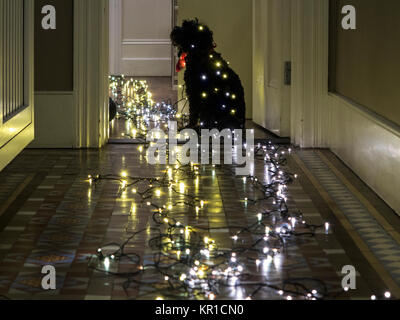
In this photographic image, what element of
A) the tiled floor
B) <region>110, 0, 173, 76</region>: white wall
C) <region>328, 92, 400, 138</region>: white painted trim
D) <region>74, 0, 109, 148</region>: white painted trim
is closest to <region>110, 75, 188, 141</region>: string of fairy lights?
<region>74, 0, 109, 148</region>: white painted trim

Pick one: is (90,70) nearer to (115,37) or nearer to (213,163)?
(213,163)

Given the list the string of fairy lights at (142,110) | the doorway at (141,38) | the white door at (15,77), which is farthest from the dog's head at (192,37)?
the doorway at (141,38)

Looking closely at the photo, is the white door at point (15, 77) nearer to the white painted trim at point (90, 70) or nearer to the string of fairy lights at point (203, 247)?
the string of fairy lights at point (203, 247)

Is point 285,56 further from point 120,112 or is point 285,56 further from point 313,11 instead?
point 120,112

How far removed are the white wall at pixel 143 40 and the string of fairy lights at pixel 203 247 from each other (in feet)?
26.3

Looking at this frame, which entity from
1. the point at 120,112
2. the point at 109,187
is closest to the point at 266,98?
the point at 120,112

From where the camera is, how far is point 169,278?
334cm

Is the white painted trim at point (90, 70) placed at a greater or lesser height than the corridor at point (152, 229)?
greater

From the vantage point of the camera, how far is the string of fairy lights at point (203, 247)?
10.6ft

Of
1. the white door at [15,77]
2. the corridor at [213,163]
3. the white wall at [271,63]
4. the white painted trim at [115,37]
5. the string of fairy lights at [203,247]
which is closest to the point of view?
the string of fairy lights at [203,247]

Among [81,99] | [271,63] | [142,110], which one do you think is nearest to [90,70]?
[81,99]

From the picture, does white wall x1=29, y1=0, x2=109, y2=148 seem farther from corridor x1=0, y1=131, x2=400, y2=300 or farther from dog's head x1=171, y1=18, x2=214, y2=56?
dog's head x1=171, y1=18, x2=214, y2=56

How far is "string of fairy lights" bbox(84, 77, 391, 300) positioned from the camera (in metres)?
3.22

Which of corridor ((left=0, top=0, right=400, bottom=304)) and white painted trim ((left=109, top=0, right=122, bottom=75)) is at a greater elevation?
white painted trim ((left=109, top=0, right=122, bottom=75))
